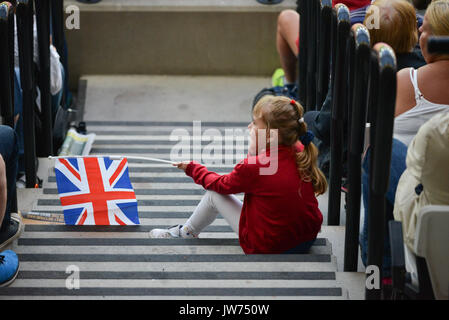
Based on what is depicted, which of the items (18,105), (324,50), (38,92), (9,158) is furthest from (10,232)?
(324,50)

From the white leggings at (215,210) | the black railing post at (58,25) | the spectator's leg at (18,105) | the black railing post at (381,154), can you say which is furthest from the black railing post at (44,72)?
the black railing post at (381,154)

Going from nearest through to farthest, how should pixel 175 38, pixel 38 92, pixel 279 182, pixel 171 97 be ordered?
1. pixel 279 182
2. pixel 38 92
3. pixel 171 97
4. pixel 175 38

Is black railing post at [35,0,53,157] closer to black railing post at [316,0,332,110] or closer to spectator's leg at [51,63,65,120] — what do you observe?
spectator's leg at [51,63,65,120]

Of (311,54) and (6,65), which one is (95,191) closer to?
(6,65)

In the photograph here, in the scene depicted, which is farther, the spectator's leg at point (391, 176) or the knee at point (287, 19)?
the knee at point (287, 19)

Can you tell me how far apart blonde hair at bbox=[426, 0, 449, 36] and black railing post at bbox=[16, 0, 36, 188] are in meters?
1.81

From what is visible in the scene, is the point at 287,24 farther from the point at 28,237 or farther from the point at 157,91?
the point at 28,237

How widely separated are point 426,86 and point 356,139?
39 centimetres

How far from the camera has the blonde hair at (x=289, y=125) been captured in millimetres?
3000

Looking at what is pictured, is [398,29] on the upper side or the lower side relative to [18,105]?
upper

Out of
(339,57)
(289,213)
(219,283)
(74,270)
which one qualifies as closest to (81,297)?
(74,270)

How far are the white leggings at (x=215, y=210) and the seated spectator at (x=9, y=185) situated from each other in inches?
28.9

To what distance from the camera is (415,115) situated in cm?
288

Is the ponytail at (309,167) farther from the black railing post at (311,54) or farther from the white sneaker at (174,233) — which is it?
the black railing post at (311,54)
